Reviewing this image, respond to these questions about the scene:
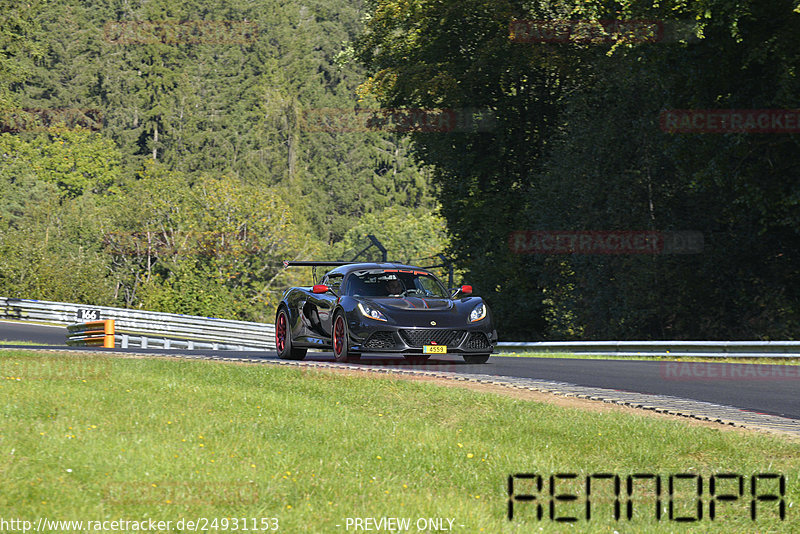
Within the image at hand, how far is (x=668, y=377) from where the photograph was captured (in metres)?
16.7

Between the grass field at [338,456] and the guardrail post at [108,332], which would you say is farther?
the guardrail post at [108,332]

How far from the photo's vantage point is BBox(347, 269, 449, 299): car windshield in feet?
55.6

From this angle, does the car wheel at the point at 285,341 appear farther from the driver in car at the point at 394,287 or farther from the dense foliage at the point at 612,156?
the dense foliage at the point at 612,156

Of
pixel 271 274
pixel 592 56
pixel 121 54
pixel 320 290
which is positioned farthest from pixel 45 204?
pixel 320 290

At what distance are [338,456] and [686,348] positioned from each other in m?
15.9

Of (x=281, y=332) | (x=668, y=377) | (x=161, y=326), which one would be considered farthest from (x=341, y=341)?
(x=161, y=326)

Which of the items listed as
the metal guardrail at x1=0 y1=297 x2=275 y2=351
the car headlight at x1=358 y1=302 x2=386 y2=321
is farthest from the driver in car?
the metal guardrail at x1=0 y1=297 x2=275 y2=351

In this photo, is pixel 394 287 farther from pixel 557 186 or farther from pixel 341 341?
pixel 557 186

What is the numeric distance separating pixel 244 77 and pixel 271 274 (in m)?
69.3

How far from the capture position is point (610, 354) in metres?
25.1

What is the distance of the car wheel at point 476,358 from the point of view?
1742 centimetres

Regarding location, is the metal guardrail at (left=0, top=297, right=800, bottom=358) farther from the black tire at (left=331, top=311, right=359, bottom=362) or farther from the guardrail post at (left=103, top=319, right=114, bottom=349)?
the black tire at (left=331, top=311, right=359, bottom=362)

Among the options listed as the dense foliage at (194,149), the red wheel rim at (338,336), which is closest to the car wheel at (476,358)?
the red wheel rim at (338,336)

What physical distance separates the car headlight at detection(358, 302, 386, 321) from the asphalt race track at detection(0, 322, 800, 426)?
2.55 ft
